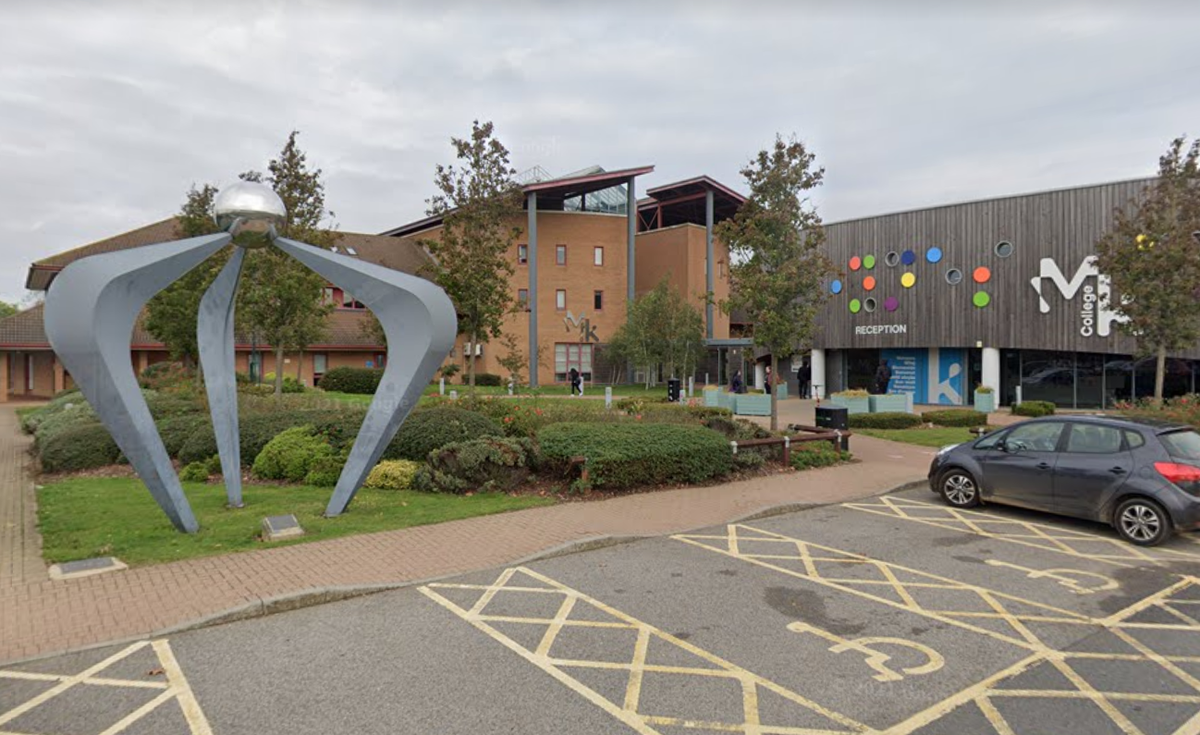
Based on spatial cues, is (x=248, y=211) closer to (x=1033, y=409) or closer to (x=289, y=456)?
(x=289, y=456)

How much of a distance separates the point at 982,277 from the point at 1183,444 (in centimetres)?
2175

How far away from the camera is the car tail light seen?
7539mm

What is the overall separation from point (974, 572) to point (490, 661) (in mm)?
5004

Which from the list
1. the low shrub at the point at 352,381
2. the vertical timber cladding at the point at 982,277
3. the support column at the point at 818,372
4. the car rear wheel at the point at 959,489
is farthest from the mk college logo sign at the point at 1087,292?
the low shrub at the point at 352,381

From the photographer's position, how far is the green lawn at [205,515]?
24.1 ft

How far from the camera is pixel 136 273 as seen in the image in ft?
23.7

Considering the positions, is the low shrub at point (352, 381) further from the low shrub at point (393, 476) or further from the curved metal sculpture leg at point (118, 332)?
the curved metal sculpture leg at point (118, 332)

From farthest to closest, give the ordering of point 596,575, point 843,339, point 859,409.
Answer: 1. point 843,339
2. point 859,409
3. point 596,575

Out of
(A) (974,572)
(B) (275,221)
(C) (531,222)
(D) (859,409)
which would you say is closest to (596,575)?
(A) (974,572)

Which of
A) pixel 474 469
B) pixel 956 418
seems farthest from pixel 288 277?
pixel 956 418

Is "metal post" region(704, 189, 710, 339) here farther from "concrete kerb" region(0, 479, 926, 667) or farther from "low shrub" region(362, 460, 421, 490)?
"concrete kerb" region(0, 479, 926, 667)

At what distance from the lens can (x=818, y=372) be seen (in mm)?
33094

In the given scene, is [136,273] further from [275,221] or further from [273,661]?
[273,661]

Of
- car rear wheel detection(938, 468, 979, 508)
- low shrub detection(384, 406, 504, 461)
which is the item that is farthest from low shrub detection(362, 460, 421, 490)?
car rear wheel detection(938, 468, 979, 508)
